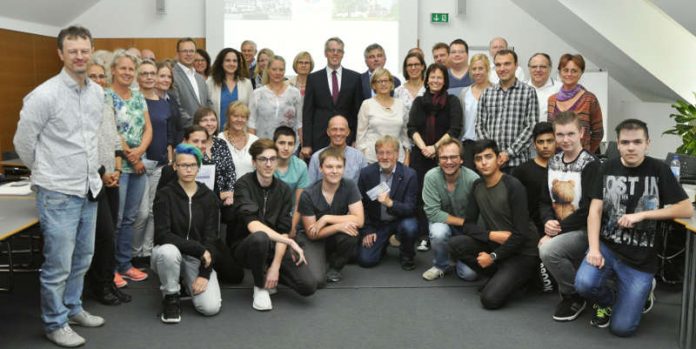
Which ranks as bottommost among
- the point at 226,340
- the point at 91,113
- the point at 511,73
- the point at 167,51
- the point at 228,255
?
the point at 226,340

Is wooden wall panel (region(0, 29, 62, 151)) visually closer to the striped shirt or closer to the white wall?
the white wall

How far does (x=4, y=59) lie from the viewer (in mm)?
7727

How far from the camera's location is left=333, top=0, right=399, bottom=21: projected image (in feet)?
28.4

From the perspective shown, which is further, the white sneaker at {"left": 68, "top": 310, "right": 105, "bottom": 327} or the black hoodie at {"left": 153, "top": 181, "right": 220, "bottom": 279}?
the black hoodie at {"left": 153, "top": 181, "right": 220, "bottom": 279}

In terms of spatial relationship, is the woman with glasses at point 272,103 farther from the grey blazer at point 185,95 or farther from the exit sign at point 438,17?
the exit sign at point 438,17

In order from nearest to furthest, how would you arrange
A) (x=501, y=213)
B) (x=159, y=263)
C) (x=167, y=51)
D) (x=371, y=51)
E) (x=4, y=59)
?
(x=159, y=263) → (x=501, y=213) → (x=371, y=51) → (x=4, y=59) → (x=167, y=51)

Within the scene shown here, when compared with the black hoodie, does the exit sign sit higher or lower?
higher

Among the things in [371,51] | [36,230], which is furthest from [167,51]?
[36,230]

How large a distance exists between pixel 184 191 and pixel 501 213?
189 cm

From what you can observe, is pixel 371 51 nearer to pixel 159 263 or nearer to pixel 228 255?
pixel 228 255

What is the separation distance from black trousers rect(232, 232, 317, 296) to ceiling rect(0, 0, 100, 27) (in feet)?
18.4

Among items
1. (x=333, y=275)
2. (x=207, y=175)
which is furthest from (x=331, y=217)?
(x=207, y=175)

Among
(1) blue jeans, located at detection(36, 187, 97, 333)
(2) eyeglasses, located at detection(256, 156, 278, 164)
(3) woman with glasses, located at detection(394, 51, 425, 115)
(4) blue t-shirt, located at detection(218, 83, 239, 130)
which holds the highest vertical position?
(3) woman with glasses, located at detection(394, 51, 425, 115)

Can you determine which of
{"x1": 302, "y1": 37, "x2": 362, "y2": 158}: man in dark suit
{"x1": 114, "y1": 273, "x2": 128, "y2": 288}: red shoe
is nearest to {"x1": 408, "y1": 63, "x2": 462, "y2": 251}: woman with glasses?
{"x1": 302, "y1": 37, "x2": 362, "y2": 158}: man in dark suit
